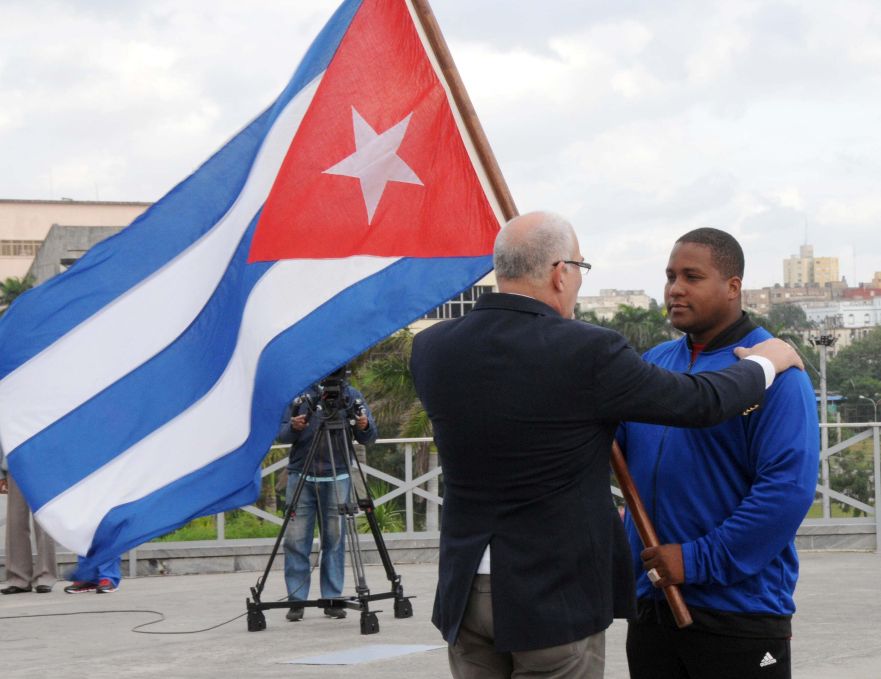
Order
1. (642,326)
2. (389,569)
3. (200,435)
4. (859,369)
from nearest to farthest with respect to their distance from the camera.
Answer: (200,435) < (389,569) < (642,326) < (859,369)

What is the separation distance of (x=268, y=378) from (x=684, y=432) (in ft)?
7.98

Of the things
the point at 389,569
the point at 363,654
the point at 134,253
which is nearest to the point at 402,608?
the point at 389,569

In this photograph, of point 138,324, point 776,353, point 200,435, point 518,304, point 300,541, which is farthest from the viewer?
point 300,541

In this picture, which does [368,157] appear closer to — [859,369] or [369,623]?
[369,623]

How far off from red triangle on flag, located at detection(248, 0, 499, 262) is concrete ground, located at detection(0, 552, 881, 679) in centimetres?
270

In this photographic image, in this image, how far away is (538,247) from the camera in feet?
12.0

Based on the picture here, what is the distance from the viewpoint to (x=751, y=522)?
3.68m

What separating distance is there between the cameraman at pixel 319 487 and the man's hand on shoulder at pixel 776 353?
20.1 feet

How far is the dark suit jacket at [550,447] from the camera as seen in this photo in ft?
11.6

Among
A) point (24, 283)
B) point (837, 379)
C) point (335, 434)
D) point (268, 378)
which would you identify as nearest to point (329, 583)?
point (335, 434)

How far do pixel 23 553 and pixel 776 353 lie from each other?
34.8 feet

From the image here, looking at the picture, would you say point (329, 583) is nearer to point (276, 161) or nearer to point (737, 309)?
point (276, 161)

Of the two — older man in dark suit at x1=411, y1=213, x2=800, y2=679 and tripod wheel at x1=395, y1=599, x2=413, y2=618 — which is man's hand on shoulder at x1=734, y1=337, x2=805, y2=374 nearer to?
older man in dark suit at x1=411, y1=213, x2=800, y2=679

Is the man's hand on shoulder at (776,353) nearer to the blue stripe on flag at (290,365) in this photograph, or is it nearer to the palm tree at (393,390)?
the blue stripe on flag at (290,365)
